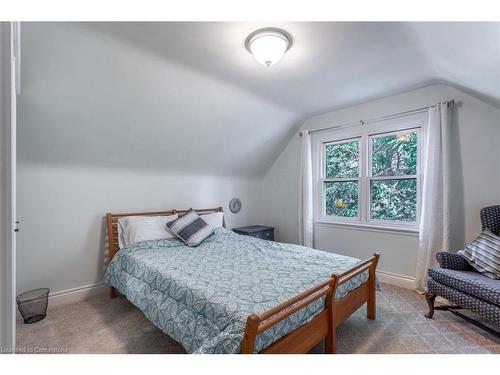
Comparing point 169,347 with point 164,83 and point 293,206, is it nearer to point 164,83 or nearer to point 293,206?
point 164,83

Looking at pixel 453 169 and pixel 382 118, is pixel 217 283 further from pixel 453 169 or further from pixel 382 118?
pixel 382 118

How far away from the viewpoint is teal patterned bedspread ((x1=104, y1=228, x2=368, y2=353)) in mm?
1432

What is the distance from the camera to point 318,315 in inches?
65.5

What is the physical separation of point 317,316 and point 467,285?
1427mm

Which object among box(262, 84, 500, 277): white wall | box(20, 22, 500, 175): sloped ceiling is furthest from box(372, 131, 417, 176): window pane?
box(20, 22, 500, 175): sloped ceiling

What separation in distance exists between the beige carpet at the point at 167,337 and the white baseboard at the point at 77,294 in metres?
0.09

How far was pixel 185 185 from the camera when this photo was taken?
3.76 metres

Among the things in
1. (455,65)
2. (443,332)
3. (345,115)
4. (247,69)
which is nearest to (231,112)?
(247,69)

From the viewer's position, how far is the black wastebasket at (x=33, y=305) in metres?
2.31

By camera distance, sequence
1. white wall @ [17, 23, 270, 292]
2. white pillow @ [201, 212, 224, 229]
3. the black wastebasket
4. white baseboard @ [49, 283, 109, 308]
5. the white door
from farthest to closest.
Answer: white pillow @ [201, 212, 224, 229] < white baseboard @ [49, 283, 109, 308] < the black wastebasket < white wall @ [17, 23, 270, 292] < the white door

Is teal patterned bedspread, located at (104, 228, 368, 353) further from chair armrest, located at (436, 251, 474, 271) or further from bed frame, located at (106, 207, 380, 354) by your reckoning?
chair armrest, located at (436, 251, 474, 271)

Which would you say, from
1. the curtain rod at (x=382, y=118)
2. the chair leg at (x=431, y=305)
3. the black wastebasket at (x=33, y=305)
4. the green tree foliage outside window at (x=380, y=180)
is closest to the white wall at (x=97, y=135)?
the black wastebasket at (x=33, y=305)

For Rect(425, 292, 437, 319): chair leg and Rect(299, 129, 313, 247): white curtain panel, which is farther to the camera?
Rect(299, 129, 313, 247): white curtain panel

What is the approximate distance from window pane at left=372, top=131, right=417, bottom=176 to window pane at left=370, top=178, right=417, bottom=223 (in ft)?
0.45
